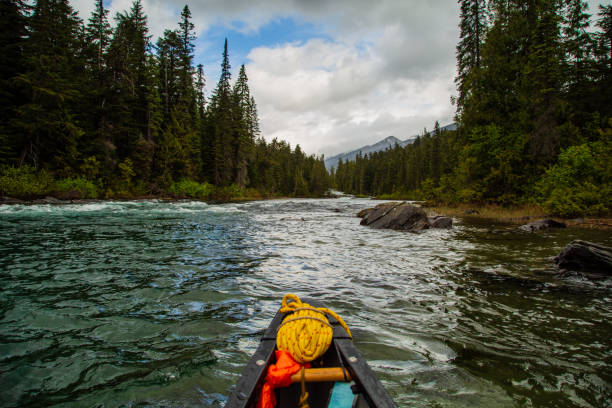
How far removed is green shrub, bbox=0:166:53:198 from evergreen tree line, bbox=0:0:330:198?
0.08 meters

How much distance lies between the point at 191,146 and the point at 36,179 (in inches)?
765

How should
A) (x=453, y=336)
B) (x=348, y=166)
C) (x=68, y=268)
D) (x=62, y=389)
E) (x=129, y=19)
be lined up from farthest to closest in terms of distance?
1. (x=348, y=166)
2. (x=129, y=19)
3. (x=68, y=268)
4. (x=453, y=336)
5. (x=62, y=389)

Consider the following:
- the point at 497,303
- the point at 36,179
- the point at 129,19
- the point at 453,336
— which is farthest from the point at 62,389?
the point at 129,19

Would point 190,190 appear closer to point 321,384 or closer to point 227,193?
point 227,193

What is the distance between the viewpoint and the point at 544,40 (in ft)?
61.8

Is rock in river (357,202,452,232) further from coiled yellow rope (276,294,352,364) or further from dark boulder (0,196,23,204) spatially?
dark boulder (0,196,23,204)

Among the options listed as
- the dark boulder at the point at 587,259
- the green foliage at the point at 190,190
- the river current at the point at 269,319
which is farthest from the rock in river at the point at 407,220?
the green foliage at the point at 190,190

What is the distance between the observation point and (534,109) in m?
19.5

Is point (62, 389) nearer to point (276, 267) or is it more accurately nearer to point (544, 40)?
point (276, 267)

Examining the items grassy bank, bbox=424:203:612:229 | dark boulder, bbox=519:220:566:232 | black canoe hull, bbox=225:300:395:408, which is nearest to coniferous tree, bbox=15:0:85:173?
black canoe hull, bbox=225:300:395:408

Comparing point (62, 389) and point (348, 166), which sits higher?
point (348, 166)

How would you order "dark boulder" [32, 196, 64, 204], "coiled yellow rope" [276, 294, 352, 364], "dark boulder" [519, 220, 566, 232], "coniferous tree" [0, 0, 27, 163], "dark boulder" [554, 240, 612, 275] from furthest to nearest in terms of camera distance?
"coniferous tree" [0, 0, 27, 163]
"dark boulder" [32, 196, 64, 204]
"dark boulder" [519, 220, 566, 232]
"dark boulder" [554, 240, 612, 275]
"coiled yellow rope" [276, 294, 352, 364]

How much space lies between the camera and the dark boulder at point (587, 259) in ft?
20.2

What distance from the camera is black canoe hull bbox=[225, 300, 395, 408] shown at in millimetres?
1772
